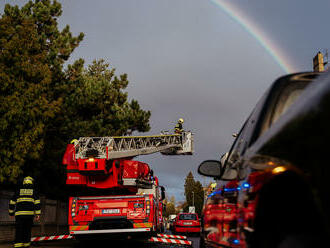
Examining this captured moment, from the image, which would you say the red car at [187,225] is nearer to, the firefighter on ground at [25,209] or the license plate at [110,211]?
the license plate at [110,211]

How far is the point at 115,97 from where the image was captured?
23766 millimetres

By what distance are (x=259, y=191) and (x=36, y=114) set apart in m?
13.0

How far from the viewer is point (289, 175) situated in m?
1.76

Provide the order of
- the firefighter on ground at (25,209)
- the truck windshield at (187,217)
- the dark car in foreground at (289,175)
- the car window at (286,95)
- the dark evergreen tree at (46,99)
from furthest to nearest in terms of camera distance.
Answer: the truck windshield at (187,217), the dark evergreen tree at (46,99), the firefighter on ground at (25,209), the car window at (286,95), the dark car in foreground at (289,175)

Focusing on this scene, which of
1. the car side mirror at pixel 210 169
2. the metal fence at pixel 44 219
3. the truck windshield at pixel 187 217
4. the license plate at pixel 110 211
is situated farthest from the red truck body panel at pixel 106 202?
the truck windshield at pixel 187 217

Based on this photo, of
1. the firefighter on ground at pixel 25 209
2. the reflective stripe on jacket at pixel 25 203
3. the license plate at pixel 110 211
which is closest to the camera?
the firefighter on ground at pixel 25 209

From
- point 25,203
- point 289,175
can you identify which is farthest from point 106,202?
point 289,175

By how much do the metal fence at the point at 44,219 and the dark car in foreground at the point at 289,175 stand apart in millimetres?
12777

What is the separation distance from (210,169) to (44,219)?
48.5 ft

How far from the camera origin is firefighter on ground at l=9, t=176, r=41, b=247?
9961mm

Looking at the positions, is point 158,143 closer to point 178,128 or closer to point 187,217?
point 178,128

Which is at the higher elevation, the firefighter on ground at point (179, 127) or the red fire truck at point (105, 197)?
the firefighter on ground at point (179, 127)

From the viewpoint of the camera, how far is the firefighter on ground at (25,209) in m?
9.96

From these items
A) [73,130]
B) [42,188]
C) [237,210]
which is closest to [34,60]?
[73,130]
